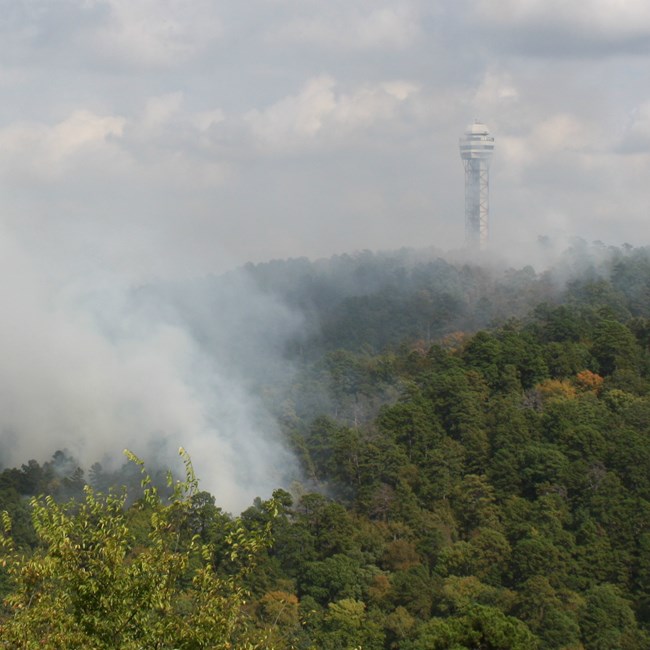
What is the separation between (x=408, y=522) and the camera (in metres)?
41.8

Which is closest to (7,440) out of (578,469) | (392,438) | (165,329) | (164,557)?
(165,329)

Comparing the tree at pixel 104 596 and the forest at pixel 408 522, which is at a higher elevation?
the tree at pixel 104 596

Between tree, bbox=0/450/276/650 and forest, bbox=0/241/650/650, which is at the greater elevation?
tree, bbox=0/450/276/650

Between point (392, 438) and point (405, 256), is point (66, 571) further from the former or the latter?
point (405, 256)

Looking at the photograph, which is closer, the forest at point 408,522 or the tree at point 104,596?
the tree at point 104,596

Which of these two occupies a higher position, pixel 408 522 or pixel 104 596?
pixel 104 596

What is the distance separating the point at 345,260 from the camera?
126m

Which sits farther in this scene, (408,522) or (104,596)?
(408,522)

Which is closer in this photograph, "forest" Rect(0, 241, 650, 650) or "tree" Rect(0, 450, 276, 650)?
"tree" Rect(0, 450, 276, 650)

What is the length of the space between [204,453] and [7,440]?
50.0 ft

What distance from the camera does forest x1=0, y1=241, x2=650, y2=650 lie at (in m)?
12.4

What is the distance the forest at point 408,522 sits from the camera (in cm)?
Result: 1242

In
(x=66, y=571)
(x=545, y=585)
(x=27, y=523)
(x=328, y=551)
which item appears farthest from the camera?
(x=27, y=523)

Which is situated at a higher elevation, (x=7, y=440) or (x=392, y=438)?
(x=392, y=438)
